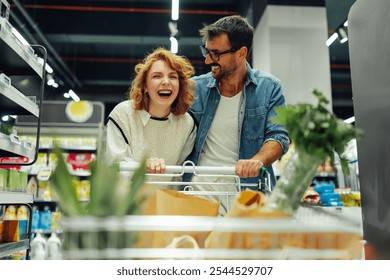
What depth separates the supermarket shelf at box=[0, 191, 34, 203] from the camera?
1902mm

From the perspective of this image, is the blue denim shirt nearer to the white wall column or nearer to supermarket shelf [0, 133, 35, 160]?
supermarket shelf [0, 133, 35, 160]

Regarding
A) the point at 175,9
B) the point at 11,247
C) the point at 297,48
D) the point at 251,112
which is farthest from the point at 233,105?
the point at 175,9

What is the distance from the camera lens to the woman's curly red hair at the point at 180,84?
1.40m

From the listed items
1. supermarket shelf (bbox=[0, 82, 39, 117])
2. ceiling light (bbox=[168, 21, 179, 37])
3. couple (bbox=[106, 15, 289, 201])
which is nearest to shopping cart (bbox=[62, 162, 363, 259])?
couple (bbox=[106, 15, 289, 201])

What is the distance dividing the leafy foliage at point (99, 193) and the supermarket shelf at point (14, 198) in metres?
1.49

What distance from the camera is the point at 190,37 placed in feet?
25.0

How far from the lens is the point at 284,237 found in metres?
0.56

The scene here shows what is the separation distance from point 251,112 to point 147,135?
0.42m

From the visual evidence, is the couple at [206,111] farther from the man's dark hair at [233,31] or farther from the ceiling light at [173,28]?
the ceiling light at [173,28]

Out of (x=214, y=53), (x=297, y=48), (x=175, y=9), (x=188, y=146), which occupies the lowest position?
(x=188, y=146)

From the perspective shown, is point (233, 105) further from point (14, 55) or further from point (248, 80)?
point (14, 55)

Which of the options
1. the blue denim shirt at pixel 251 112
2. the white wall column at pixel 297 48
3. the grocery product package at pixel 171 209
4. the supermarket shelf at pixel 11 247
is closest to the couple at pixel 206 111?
the blue denim shirt at pixel 251 112
